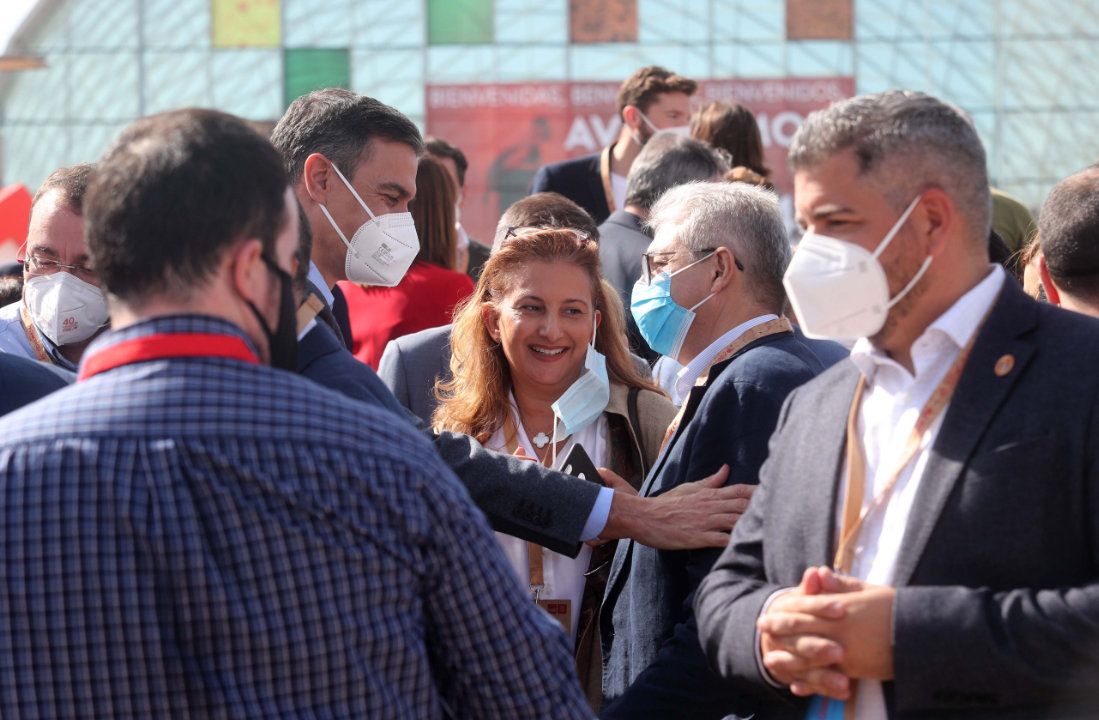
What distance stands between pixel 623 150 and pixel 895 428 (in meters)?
5.23

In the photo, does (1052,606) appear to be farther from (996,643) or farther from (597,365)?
(597,365)

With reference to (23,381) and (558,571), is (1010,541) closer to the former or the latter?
(558,571)

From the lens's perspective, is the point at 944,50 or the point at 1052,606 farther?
the point at 944,50

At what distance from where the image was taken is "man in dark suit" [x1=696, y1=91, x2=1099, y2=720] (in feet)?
8.31

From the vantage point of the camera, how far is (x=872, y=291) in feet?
9.29

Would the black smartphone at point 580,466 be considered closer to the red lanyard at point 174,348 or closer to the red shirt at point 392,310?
the red shirt at point 392,310

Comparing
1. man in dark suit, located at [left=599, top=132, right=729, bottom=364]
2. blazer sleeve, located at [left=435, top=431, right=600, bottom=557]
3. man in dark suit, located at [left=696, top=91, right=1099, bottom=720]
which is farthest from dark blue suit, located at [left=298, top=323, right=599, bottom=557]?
man in dark suit, located at [left=599, top=132, right=729, bottom=364]

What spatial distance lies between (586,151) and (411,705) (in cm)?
2975

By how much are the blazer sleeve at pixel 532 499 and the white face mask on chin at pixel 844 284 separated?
1.09 metres

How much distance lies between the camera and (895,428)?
2822 mm

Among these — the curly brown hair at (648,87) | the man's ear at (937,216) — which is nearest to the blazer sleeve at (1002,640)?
the man's ear at (937,216)

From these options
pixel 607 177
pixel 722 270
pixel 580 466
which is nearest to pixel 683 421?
pixel 580 466

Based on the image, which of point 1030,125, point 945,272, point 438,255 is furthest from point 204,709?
point 1030,125

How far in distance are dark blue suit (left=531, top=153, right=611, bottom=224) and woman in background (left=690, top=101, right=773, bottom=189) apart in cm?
61
